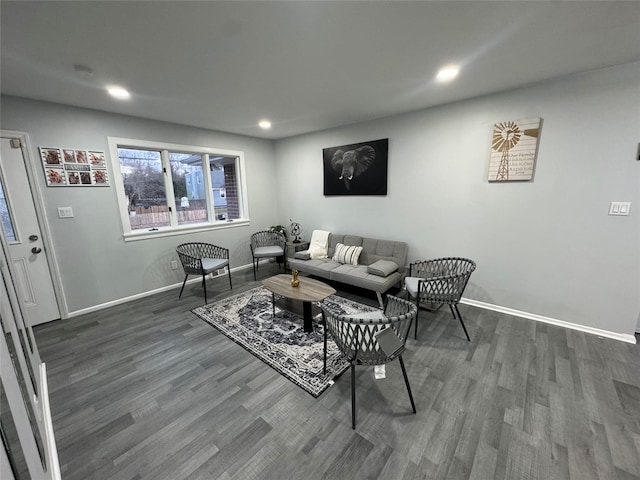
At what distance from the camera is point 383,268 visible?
322 cm

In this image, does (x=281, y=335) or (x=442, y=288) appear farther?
(x=281, y=335)

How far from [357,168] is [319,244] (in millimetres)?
1406

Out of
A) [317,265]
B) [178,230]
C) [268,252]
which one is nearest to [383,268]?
[317,265]

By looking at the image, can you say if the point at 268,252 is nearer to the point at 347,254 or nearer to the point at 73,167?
the point at 347,254

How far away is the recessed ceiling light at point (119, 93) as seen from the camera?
245 centimetres

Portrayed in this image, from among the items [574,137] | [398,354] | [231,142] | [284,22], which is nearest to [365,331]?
[398,354]

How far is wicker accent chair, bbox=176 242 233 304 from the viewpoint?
11.2ft

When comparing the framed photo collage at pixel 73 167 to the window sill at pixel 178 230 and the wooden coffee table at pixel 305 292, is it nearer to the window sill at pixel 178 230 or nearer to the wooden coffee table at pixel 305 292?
the window sill at pixel 178 230

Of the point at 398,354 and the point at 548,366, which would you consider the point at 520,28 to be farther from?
the point at 548,366

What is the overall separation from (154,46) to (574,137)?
373cm

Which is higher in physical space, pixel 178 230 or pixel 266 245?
pixel 178 230

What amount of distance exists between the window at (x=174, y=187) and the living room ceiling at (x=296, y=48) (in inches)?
31.5

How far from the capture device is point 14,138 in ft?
8.54

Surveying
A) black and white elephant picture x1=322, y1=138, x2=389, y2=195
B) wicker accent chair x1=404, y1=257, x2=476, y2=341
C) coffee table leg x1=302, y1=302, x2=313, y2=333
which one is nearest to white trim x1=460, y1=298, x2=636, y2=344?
wicker accent chair x1=404, y1=257, x2=476, y2=341
